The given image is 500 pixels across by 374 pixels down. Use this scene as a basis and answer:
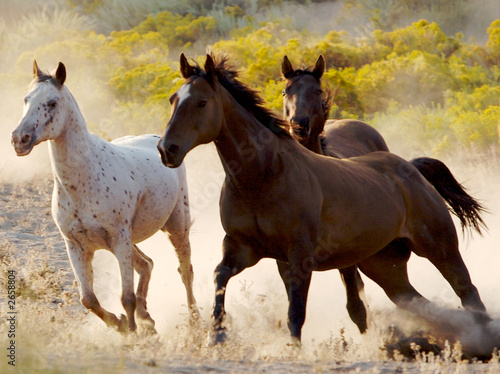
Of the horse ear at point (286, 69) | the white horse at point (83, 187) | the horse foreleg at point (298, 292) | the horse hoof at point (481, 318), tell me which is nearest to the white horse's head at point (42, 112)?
the white horse at point (83, 187)

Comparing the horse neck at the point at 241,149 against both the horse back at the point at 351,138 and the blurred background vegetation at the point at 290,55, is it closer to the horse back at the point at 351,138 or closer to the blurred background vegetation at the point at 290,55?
the horse back at the point at 351,138

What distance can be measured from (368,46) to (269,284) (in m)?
13.1

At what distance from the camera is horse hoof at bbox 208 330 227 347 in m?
4.69

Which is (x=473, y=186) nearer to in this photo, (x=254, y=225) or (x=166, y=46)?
(x=254, y=225)

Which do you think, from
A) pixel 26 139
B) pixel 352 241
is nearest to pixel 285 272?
pixel 352 241

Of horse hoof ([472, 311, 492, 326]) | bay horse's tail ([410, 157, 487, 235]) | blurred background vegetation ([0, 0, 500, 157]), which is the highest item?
blurred background vegetation ([0, 0, 500, 157])

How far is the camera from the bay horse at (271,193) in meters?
4.75

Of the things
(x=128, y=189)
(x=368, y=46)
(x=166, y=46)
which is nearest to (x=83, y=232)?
(x=128, y=189)

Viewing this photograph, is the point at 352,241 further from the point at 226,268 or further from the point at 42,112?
the point at 42,112

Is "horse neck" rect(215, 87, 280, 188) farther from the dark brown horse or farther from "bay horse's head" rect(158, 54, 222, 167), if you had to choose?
the dark brown horse

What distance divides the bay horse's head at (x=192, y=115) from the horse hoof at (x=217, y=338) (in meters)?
1.01

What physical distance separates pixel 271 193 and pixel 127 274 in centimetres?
161

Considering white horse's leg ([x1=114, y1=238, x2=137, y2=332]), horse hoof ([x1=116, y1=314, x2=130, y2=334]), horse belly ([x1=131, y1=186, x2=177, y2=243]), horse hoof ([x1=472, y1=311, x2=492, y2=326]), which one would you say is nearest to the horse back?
horse belly ([x1=131, y1=186, x2=177, y2=243])

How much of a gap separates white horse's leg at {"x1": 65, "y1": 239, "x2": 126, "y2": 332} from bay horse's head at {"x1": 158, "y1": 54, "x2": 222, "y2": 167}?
1.68 m
